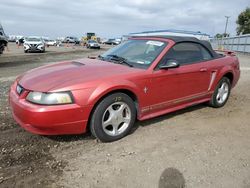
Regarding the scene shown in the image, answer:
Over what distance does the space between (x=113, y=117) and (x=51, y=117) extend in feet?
3.00

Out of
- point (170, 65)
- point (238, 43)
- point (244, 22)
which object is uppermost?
point (244, 22)

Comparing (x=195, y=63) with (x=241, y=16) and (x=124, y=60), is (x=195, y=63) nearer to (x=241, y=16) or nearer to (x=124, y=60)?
(x=124, y=60)

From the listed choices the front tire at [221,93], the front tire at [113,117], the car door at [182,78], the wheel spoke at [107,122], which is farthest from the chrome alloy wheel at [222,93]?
the wheel spoke at [107,122]

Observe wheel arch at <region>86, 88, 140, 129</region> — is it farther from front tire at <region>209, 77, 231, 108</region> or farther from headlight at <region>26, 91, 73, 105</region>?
front tire at <region>209, 77, 231, 108</region>

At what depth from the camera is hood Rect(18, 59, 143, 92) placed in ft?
11.8

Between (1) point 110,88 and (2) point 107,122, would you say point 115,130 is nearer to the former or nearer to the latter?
(2) point 107,122

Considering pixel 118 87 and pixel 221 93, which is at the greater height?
pixel 118 87

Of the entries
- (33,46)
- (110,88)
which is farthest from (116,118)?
(33,46)

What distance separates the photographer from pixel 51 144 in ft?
12.7

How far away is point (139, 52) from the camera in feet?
15.5

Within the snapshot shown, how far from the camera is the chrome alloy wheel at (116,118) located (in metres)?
3.91

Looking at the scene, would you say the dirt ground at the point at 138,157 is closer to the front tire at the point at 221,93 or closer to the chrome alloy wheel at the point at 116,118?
the chrome alloy wheel at the point at 116,118

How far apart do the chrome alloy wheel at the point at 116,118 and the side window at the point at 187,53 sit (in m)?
1.07

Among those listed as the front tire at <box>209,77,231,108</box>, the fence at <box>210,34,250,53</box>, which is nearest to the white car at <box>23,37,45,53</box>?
the fence at <box>210,34,250,53</box>
